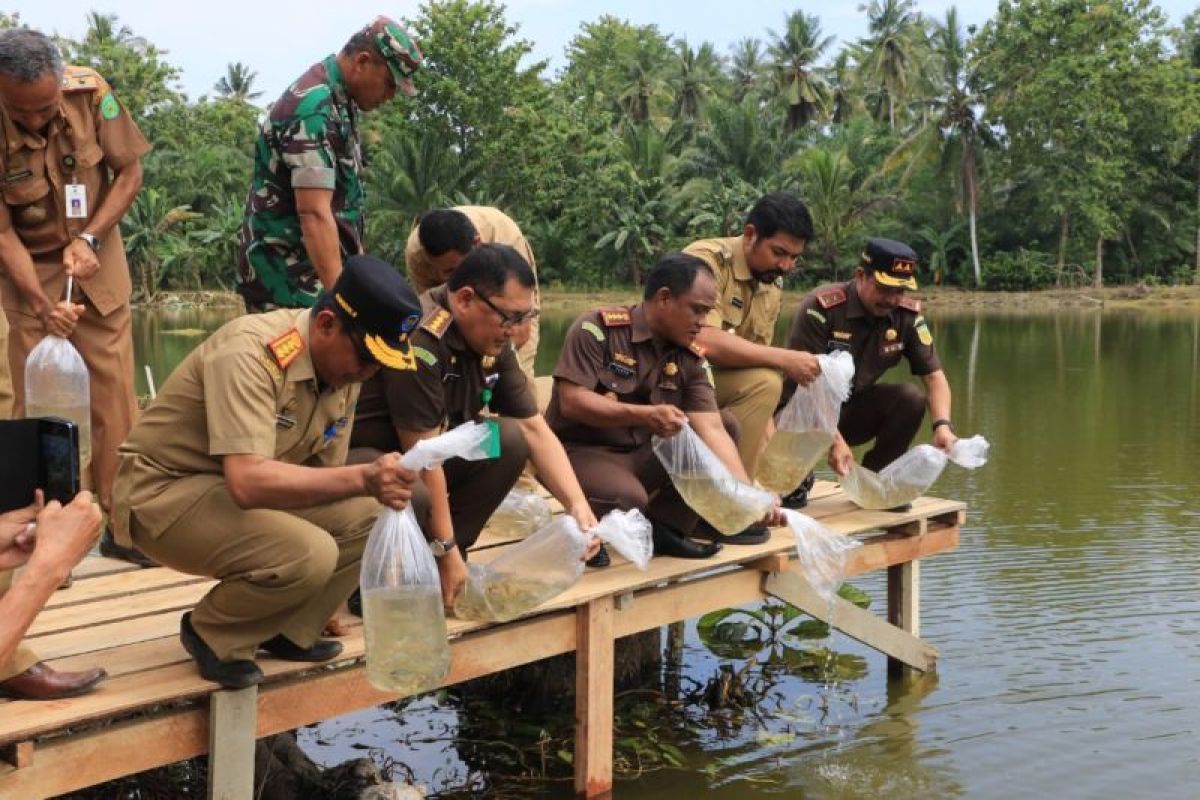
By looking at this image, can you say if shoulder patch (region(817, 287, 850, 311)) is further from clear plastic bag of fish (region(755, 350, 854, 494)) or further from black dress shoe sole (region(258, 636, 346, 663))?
black dress shoe sole (region(258, 636, 346, 663))

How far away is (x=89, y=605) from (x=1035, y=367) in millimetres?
17311

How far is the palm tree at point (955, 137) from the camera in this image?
38938 mm

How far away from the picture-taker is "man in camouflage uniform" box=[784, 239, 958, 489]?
5770 millimetres

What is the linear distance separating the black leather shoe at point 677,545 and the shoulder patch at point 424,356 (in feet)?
4.48

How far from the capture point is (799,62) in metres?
49.4

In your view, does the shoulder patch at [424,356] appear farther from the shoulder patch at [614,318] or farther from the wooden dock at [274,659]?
the shoulder patch at [614,318]

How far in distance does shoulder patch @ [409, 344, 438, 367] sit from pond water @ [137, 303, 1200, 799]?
166 cm

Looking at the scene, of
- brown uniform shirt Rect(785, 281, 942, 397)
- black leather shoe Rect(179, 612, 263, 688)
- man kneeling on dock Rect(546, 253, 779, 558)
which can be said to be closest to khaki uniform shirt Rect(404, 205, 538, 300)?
man kneeling on dock Rect(546, 253, 779, 558)

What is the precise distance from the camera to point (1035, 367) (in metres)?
19.4

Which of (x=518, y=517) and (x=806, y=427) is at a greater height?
(x=806, y=427)

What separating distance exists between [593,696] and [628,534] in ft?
1.93

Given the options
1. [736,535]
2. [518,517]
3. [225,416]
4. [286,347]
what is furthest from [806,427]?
[225,416]

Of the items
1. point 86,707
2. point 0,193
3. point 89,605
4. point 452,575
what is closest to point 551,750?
point 452,575

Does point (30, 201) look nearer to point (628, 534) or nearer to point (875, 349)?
point (628, 534)
